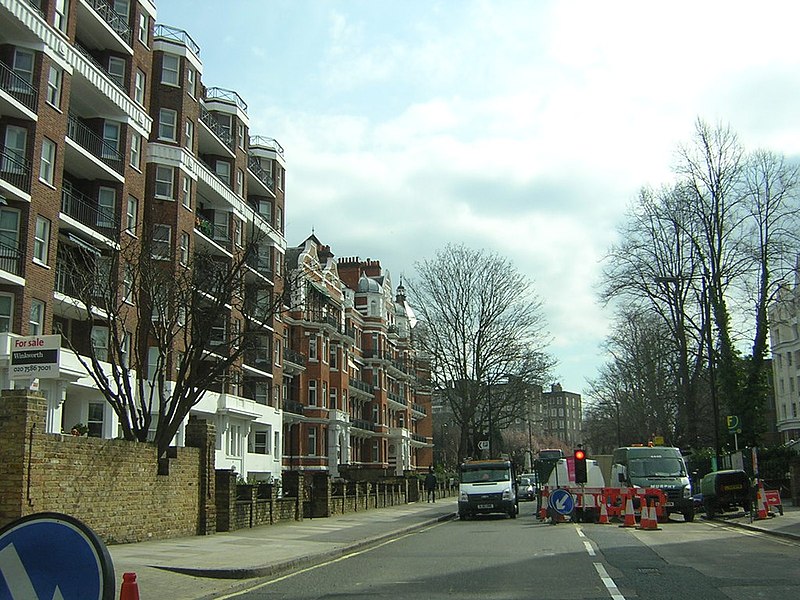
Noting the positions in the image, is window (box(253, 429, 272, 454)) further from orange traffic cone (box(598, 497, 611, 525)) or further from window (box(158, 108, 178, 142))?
orange traffic cone (box(598, 497, 611, 525))

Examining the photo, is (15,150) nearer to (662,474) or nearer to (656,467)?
(656,467)

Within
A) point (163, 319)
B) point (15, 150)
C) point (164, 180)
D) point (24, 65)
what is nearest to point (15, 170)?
point (15, 150)

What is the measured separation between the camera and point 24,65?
29.9 m

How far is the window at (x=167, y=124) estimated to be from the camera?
40.4m

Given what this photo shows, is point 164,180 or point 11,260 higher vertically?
point 164,180

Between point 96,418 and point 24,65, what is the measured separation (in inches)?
541

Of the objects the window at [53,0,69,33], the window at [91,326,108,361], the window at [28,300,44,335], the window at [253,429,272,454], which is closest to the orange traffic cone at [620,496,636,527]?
the window at [28,300,44,335]

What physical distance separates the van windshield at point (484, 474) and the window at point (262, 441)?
62.7 ft

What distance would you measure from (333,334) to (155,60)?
89.7ft

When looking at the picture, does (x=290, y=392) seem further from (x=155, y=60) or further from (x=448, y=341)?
(x=155, y=60)

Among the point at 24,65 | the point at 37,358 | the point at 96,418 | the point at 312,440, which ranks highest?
the point at 24,65

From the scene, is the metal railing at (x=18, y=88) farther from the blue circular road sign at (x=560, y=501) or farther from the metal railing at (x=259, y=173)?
the blue circular road sign at (x=560, y=501)

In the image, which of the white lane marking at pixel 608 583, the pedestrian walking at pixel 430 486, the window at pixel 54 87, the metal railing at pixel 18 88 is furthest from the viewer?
the pedestrian walking at pixel 430 486

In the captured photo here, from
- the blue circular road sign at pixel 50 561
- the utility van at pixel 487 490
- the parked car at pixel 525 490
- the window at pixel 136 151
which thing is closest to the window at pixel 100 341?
the window at pixel 136 151
